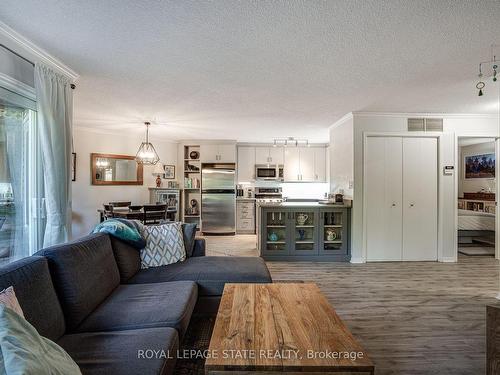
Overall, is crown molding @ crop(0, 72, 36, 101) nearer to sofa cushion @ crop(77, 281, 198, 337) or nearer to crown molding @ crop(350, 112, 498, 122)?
sofa cushion @ crop(77, 281, 198, 337)

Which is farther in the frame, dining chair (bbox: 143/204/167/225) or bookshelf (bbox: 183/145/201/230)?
bookshelf (bbox: 183/145/201/230)

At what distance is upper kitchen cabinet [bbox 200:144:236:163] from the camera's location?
6.77m

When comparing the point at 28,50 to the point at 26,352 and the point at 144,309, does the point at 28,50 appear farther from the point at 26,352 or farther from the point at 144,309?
the point at 26,352

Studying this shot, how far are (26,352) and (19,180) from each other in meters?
2.28

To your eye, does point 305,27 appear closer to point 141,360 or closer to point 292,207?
point 141,360

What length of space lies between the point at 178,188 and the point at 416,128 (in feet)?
17.4

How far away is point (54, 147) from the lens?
249cm

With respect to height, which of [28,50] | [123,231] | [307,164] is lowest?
[123,231]

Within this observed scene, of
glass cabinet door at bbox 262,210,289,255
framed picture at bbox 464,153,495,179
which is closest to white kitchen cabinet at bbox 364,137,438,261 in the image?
glass cabinet door at bbox 262,210,289,255

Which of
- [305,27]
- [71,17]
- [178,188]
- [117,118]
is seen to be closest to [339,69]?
[305,27]

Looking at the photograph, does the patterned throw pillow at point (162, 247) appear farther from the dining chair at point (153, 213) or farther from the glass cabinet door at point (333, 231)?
the glass cabinet door at point (333, 231)

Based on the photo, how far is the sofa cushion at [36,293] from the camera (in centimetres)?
122

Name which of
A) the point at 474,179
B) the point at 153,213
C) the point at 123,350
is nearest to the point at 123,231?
the point at 123,350

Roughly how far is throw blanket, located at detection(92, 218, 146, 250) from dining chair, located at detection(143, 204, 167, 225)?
1719 millimetres
